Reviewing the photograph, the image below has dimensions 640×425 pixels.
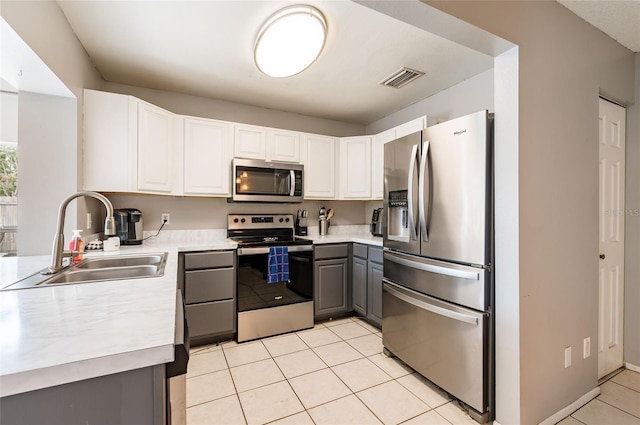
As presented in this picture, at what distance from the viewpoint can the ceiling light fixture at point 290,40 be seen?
1.75 m

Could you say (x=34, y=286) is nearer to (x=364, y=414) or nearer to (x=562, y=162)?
(x=364, y=414)

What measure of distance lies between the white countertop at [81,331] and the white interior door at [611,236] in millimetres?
2705

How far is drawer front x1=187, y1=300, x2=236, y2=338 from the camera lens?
2.46m

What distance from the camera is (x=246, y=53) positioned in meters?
2.22

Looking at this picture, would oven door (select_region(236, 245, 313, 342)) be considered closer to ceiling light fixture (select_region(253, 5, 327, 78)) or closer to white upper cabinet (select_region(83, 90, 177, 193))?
white upper cabinet (select_region(83, 90, 177, 193))

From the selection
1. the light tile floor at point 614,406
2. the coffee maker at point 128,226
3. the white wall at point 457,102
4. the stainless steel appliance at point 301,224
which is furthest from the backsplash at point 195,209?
the light tile floor at point 614,406

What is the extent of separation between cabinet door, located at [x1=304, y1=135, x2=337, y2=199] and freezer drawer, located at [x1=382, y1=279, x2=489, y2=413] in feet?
4.91

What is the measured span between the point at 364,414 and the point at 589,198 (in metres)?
1.94

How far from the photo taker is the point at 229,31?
196 cm

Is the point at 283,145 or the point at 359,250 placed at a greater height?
the point at 283,145

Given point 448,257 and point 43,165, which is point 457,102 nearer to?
point 448,257

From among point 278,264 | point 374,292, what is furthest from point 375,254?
point 278,264

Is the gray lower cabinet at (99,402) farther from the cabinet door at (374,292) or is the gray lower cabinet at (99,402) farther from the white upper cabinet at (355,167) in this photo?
the white upper cabinet at (355,167)

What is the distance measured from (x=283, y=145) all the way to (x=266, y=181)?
0.47 meters
